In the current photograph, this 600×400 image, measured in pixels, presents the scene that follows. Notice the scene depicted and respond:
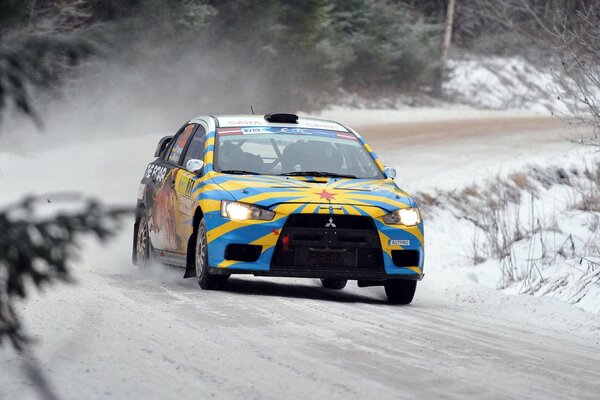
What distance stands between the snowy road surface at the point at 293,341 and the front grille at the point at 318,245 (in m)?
0.29

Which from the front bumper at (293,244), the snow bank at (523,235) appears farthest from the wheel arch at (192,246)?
the snow bank at (523,235)

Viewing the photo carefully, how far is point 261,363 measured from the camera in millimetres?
6449

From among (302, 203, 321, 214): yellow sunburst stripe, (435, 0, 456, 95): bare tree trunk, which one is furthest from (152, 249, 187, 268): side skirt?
(435, 0, 456, 95): bare tree trunk

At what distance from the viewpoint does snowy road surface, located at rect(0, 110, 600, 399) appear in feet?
19.2

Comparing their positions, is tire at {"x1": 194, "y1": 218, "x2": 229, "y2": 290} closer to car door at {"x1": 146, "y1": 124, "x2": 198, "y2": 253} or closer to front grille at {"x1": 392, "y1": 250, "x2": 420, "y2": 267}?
car door at {"x1": 146, "y1": 124, "x2": 198, "y2": 253}

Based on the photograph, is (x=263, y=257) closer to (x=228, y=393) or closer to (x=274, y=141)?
(x=274, y=141)

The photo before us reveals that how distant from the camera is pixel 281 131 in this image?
11461 mm

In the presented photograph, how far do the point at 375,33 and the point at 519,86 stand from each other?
33.1ft

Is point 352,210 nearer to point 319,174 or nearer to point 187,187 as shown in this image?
point 319,174

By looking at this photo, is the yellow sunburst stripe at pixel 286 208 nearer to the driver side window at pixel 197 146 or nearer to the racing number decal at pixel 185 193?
the racing number decal at pixel 185 193

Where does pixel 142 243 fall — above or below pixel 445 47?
below

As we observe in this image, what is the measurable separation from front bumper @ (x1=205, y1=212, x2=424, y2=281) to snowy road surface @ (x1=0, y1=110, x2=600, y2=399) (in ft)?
0.82

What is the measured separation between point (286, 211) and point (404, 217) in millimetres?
1063

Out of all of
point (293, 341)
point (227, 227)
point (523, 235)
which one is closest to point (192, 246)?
point (227, 227)
